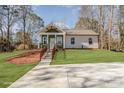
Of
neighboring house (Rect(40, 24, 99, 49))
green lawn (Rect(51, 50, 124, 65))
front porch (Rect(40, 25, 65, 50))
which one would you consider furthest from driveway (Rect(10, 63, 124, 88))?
neighboring house (Rect(40, 24, 99, 49))

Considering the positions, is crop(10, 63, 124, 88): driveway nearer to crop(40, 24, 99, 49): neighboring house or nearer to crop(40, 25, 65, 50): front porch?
crop(40, 25, 65, 50): front porch

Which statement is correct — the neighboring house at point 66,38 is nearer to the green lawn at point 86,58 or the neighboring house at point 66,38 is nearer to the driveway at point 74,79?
the green lawn at point 86,58

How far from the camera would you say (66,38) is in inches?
1452

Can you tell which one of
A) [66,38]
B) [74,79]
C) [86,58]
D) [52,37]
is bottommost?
[74,79]

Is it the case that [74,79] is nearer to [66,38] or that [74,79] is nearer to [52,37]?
[52,37]

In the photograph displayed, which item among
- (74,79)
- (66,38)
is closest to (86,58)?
(74,79)

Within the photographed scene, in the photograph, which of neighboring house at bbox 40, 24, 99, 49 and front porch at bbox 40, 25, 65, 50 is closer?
front porch at bbox 40, 25, 65, 50

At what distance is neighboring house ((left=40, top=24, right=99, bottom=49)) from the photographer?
3541 centimetres

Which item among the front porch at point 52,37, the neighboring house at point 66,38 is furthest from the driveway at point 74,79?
the neighboring house at point 66,38

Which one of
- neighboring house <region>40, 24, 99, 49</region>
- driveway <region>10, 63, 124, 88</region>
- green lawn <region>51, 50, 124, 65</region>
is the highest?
neighboring house <region>40, 24, 99, 49</region>

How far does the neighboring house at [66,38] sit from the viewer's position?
35.4 meters
